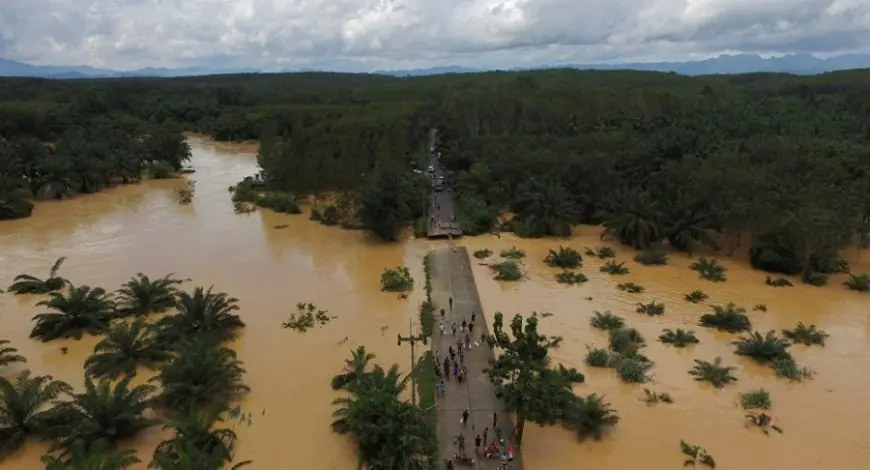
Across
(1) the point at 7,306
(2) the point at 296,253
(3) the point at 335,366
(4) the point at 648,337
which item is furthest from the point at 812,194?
(1) the point at 7,306

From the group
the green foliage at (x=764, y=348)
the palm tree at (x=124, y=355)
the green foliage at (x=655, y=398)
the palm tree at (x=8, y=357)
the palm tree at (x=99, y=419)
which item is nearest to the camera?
the palm tree at (x=99, y=419)

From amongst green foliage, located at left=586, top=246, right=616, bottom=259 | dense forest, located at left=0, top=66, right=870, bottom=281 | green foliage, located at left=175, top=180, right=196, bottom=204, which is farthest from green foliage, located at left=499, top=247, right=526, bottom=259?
green foliage, located at left=175, top=180, right=196, bottom=204

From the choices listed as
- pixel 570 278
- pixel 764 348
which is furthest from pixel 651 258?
pixel 764 348

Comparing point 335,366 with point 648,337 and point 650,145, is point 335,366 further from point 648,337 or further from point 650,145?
point 650,145

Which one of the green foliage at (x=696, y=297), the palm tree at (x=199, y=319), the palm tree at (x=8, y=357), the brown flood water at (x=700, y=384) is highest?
the palm tree at (x=199, y=319)

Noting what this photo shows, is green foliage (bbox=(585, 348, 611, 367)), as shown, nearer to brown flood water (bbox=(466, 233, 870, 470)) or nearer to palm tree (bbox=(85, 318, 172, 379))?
brown flood water (bbox=(466, 233, 870, 470))

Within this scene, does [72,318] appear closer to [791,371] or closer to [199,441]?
[199,441]

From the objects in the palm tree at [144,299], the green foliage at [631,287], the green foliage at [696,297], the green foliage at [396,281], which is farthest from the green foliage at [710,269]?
the palm tree at [144,299]

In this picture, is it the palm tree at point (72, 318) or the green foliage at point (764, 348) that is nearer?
the green foliage at point (764, 348)

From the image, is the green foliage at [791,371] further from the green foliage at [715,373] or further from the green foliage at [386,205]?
the green foliage at [386,205]
